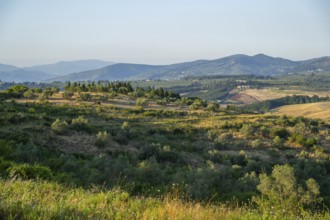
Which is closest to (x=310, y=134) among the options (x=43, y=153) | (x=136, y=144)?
(x=136, y=144)

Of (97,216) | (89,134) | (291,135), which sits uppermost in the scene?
(97,216)

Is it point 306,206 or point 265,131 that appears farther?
point 265,131

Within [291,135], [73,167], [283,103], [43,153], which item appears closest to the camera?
[73,167]

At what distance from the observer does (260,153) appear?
1232 inches

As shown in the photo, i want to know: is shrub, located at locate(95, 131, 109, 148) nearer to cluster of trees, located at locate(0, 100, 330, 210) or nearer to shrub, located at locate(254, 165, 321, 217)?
cluster of trees, located at locate(0, 100, 330, 210)

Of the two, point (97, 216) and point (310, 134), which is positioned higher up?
point (97, 216)

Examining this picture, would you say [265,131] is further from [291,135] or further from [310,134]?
[310,134]

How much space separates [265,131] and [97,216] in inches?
1488

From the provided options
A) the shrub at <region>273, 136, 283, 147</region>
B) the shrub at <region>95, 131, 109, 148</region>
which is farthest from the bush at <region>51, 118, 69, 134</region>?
the shrub at <region>273, 136, 283, 147</region>

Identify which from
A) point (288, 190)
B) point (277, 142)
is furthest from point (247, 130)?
point (288, 190)

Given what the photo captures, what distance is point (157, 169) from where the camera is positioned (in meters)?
16.8

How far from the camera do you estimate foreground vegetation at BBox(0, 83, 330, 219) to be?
6.25 m

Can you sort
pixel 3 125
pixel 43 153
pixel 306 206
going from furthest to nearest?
pixel 3 125
pixel 43 153
pixel 306 206

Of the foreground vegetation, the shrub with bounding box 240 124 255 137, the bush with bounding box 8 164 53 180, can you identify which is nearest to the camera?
the foreground vegetation
